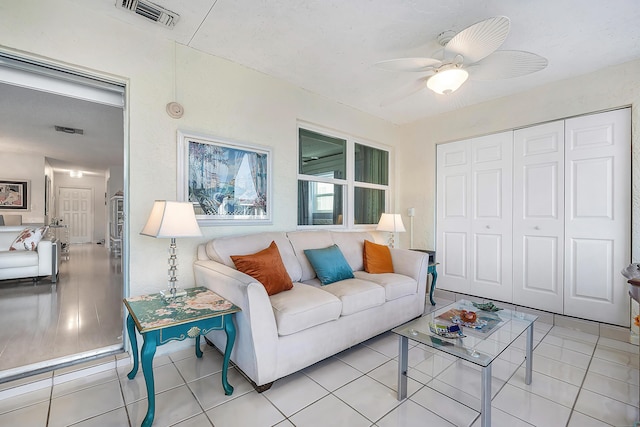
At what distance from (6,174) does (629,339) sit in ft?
33.9

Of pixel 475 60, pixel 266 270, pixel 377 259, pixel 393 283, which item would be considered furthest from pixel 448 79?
pixel 266 270

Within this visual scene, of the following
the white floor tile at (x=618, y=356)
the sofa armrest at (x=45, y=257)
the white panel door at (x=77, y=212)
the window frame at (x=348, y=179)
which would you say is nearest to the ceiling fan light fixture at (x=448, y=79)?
the window frame at (x=348, y=179)

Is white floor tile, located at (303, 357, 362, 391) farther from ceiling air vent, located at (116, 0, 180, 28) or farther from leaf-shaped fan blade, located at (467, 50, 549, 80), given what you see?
ceiling air vent, located at (116, 0, 180, 28)

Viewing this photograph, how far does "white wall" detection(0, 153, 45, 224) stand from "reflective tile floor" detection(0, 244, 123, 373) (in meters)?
2.92

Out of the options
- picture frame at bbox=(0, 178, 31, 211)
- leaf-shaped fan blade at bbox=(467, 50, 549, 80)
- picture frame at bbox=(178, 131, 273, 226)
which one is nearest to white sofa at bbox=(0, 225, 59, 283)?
picture frame at bbox=(0, 178, 31, 211)

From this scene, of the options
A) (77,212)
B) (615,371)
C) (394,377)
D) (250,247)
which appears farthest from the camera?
(77,212)

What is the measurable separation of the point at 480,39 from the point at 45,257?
19.0 feet

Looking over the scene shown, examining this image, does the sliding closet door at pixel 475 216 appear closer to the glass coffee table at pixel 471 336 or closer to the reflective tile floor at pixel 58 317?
the glass coffee table at pixel 471 336

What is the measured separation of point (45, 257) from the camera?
164 inches

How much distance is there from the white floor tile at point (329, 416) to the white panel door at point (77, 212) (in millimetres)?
10647

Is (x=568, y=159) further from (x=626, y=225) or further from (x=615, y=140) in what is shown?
(x=626, y=225)

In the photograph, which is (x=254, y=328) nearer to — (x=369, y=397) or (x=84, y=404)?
(x=369, y=397)

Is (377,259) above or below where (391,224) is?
below

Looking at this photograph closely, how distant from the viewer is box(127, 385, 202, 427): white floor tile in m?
1.54
